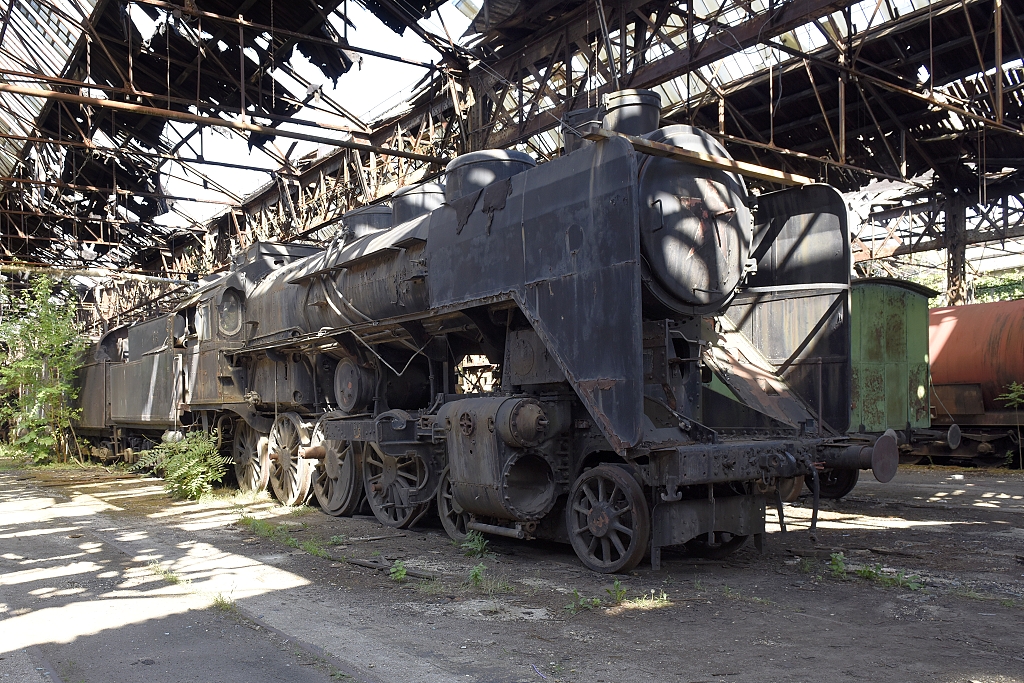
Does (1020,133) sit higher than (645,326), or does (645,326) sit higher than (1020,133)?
(1020,133)

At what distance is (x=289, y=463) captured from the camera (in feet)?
36.9

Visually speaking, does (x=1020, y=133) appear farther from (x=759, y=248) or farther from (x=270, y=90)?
(x=270, y=90)

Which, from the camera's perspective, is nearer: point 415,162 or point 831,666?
point 831,666

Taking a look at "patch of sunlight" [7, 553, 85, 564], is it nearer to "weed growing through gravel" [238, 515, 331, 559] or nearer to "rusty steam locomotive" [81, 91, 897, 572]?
"weed growing through gravel" [238, 515, 331, 559]

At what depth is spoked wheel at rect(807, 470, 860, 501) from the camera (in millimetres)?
10562

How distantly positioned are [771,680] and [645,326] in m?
3.33

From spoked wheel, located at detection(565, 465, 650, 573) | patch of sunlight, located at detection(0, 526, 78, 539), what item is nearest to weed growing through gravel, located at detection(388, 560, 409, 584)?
spoked wheel, located at detection(565, 465, 650, 573)

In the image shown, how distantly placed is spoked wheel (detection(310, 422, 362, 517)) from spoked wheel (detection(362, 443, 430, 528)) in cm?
23

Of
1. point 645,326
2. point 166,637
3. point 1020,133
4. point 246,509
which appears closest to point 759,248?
point 645,326

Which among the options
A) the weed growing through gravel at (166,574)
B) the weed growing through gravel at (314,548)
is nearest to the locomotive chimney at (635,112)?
the weed growing through gravel at (314,548)

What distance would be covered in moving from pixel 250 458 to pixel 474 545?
6.00 m

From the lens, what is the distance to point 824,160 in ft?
48.5

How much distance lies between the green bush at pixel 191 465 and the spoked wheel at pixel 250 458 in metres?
0.27

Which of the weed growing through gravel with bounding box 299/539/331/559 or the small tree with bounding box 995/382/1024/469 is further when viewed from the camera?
the small tree with bounding box 995/382/1024/469
